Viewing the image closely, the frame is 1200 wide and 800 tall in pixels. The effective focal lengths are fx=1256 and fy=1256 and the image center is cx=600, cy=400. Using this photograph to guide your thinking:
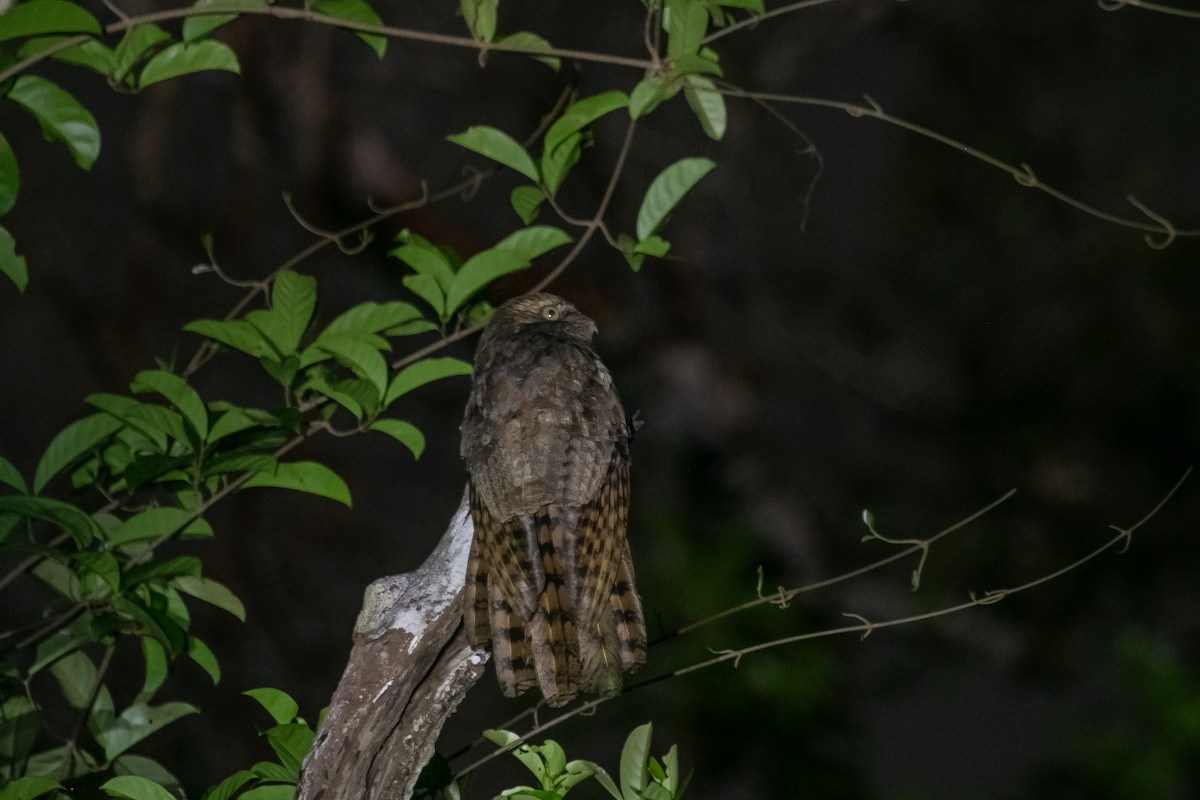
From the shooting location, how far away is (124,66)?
1720mm

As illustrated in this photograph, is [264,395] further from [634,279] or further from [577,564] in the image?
[577,564]

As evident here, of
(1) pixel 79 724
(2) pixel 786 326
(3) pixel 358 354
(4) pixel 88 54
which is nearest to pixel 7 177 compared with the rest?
(4) pixel 88 54

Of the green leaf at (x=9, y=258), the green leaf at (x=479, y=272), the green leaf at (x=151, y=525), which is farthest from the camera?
the green leaf at (x=479, y=272)

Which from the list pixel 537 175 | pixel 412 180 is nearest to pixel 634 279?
pixel 412 180

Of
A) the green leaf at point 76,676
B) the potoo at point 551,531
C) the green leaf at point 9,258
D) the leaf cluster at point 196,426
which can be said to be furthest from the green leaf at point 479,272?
the green leaf at point 76,676

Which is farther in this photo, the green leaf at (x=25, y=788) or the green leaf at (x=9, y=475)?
the green leaf at (x=9, y=475)

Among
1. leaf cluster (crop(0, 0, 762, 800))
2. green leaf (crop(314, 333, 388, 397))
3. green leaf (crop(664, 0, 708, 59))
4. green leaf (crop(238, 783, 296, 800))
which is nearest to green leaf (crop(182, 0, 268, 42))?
leaf cluster (crop(0, 0, 762, 800))

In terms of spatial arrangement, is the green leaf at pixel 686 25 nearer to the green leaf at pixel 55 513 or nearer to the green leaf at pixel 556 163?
the green leaf at pixel 556 163

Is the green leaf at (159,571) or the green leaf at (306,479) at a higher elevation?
the green leaf at (306,479)

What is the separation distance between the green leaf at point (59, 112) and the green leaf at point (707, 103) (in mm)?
821

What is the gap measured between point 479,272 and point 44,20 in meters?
0.70

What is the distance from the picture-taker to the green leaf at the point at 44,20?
1449mm

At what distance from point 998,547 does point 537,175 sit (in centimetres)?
378

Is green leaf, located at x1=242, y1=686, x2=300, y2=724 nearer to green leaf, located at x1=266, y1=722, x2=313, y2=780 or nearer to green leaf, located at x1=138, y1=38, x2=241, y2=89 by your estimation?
green leaf, located at x1=266, y1=722, x2=313, y2=780
